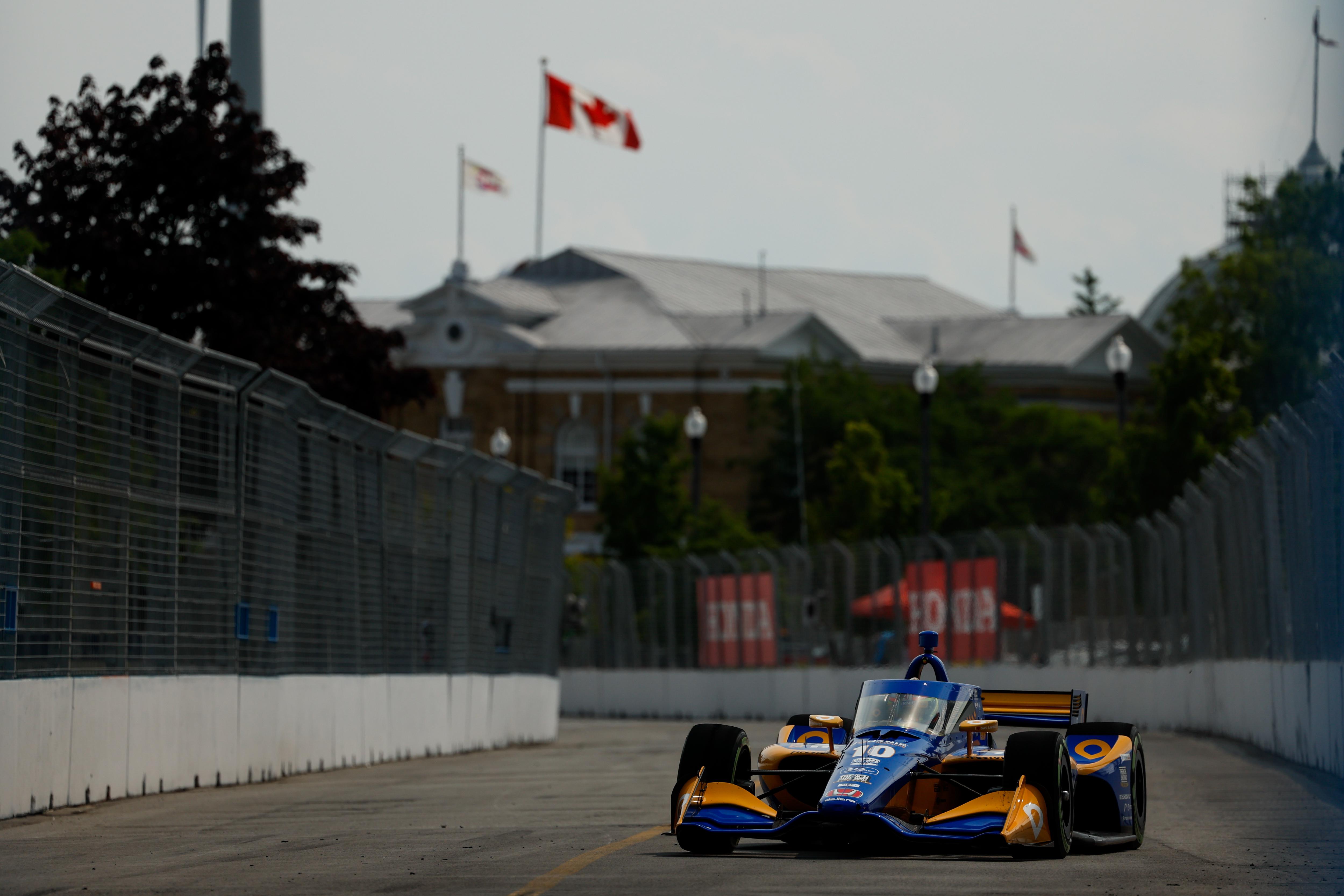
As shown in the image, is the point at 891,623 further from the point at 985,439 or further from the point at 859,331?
the point at 859,331

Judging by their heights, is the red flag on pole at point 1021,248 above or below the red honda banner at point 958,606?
above

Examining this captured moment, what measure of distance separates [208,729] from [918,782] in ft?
27.0

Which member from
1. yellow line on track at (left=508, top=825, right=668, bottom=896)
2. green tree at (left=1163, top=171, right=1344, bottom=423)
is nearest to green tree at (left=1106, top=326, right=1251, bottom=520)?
green tree at (left=1163, top=171, right=1344, bottom=423)

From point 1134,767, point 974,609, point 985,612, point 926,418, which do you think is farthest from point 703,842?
point 926,418

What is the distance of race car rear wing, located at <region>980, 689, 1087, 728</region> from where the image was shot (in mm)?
13383

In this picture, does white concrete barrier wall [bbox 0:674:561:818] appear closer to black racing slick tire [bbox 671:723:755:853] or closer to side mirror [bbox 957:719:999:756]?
black racing slick tire [bbox 671:723:755:853]

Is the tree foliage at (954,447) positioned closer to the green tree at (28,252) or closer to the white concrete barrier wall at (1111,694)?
the white concrete barrier wall at (1111,694)

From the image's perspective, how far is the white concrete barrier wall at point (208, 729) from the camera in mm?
14836

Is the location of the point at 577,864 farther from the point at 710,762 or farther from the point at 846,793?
the point at 846,793

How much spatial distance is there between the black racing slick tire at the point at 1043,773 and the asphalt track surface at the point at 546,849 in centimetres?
13

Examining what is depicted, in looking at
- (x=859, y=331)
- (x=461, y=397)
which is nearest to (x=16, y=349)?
(x=461, y=397)

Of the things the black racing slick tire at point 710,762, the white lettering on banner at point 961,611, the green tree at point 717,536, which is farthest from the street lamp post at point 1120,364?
the black racing slick tire at point 710,762

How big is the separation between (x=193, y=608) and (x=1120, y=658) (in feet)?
56.4

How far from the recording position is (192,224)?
35.9 meters
